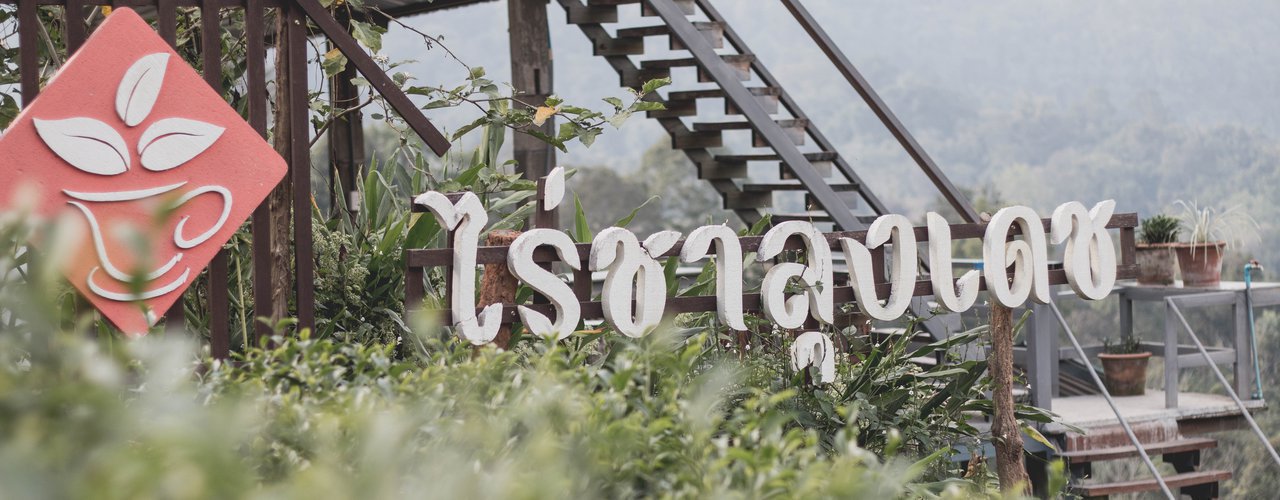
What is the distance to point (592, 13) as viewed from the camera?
21.1 ft

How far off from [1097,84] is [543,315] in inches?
2446

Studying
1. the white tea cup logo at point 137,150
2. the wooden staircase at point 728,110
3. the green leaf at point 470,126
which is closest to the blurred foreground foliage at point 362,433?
the white tea cup logo at point 137,150

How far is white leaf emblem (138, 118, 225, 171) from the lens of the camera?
2580 mm

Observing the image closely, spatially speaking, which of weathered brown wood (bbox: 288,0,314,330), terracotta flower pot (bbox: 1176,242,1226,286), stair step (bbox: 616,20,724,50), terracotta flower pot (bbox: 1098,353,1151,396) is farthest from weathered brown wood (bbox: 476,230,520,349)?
terracotta flower pot (bbox: 1176,242,1226,286)

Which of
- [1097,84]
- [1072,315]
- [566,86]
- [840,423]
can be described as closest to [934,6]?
[1097,84]

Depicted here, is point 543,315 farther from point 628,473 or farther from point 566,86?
point 566,86

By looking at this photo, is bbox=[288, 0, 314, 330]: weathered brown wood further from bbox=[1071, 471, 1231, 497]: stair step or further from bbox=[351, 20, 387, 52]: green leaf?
bbox=[1071, 471, 1231, 497]: stair step

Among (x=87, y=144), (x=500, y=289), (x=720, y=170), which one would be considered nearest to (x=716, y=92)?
(x=720, y=170)

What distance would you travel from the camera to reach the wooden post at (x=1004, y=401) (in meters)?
3.65

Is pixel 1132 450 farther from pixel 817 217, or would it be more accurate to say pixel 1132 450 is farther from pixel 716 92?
pixel 716 92

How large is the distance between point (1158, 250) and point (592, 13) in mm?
3353

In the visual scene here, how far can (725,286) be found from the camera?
321cm

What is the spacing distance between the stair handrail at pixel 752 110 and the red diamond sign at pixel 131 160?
3366mm

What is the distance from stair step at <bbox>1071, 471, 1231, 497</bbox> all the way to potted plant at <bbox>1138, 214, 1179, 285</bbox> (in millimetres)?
1160
